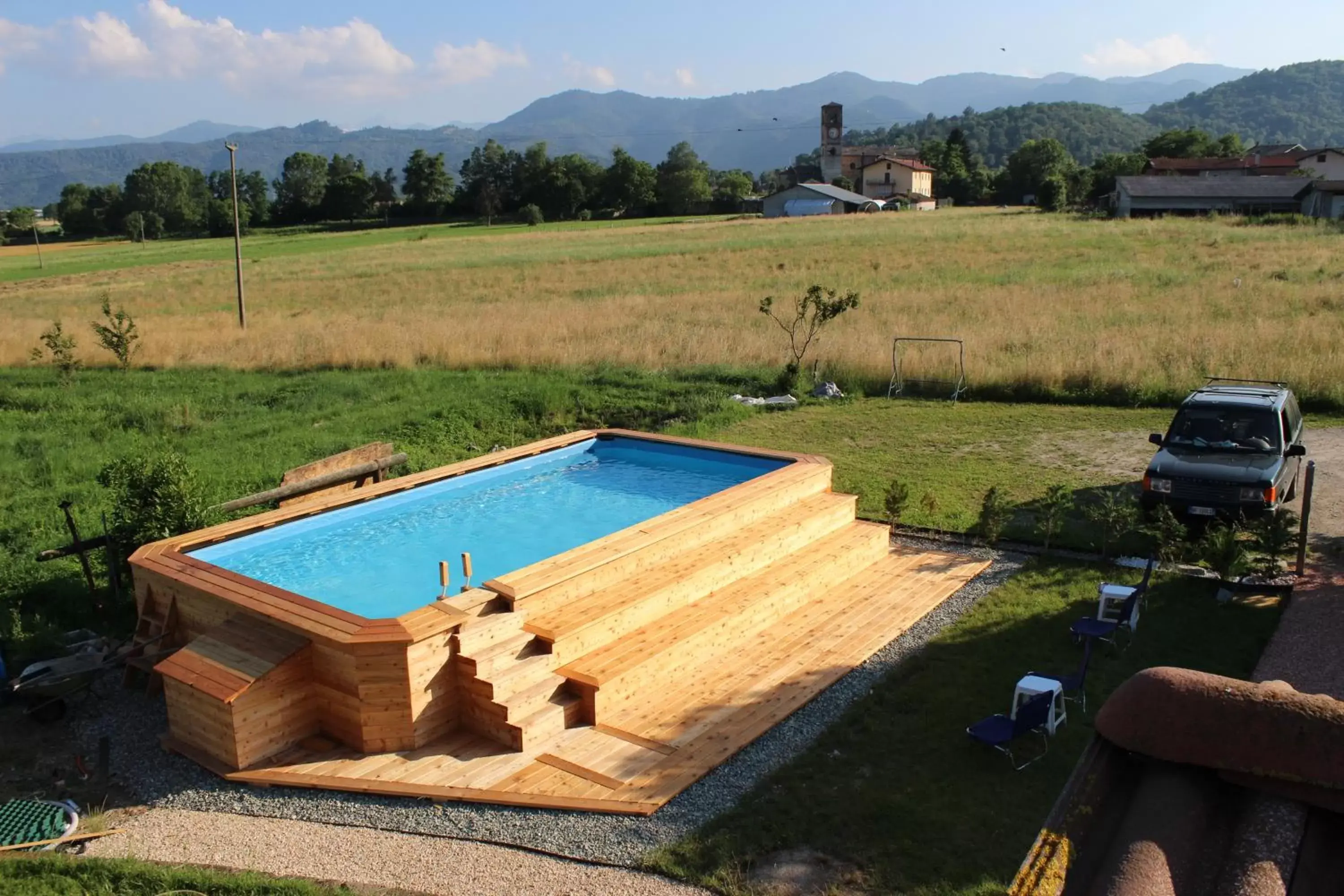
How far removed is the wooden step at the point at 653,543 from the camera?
9.39 metres

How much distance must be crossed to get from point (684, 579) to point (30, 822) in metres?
6.00

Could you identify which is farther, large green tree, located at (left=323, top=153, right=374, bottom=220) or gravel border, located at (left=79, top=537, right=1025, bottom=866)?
large green tree, located at (left=323, top=153, right=374, bottom=220)

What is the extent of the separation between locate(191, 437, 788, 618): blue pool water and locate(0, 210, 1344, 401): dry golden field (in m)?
8.21

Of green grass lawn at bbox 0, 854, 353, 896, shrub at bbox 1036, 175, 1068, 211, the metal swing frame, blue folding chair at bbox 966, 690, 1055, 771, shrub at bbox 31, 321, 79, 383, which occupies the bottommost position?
green grass lawn at bbox 0, 854, 353, 896

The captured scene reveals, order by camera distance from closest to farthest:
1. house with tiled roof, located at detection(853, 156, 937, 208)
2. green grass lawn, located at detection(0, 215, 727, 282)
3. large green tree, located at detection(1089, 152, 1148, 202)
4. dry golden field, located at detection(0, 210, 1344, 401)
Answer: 1. dry golden field, located at detection(0, 210, 1344, 401)
2. green grass lawn, located at detection(0, 215, 727, 282)
3. large green tree, located at detection(1089, 152, 1148, 202)
4. house with tiled roof, located at detection(853, 156, 937, 208)

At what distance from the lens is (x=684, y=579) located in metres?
10.4

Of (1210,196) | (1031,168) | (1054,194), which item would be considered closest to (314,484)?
(1210,196)

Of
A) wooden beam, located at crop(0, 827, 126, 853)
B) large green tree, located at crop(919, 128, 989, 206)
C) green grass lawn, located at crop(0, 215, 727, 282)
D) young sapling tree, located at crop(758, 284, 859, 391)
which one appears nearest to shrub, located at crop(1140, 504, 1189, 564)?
young sapling tree, located at crop(758, 284, 859, 391)

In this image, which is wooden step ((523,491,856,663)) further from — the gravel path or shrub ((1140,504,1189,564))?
shrub ((1140,504,1189,564))

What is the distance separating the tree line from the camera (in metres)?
114

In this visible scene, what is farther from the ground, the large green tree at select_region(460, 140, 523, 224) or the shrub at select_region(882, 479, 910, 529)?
the large green tree at select_region(460, 140, 523, 224)

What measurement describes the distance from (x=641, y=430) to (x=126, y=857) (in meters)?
13.1

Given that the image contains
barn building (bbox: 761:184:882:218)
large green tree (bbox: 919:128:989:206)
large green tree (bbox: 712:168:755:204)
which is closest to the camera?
barn building (bbox: 761:184:882:218)

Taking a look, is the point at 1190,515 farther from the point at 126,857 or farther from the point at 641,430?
the point at 126,857
